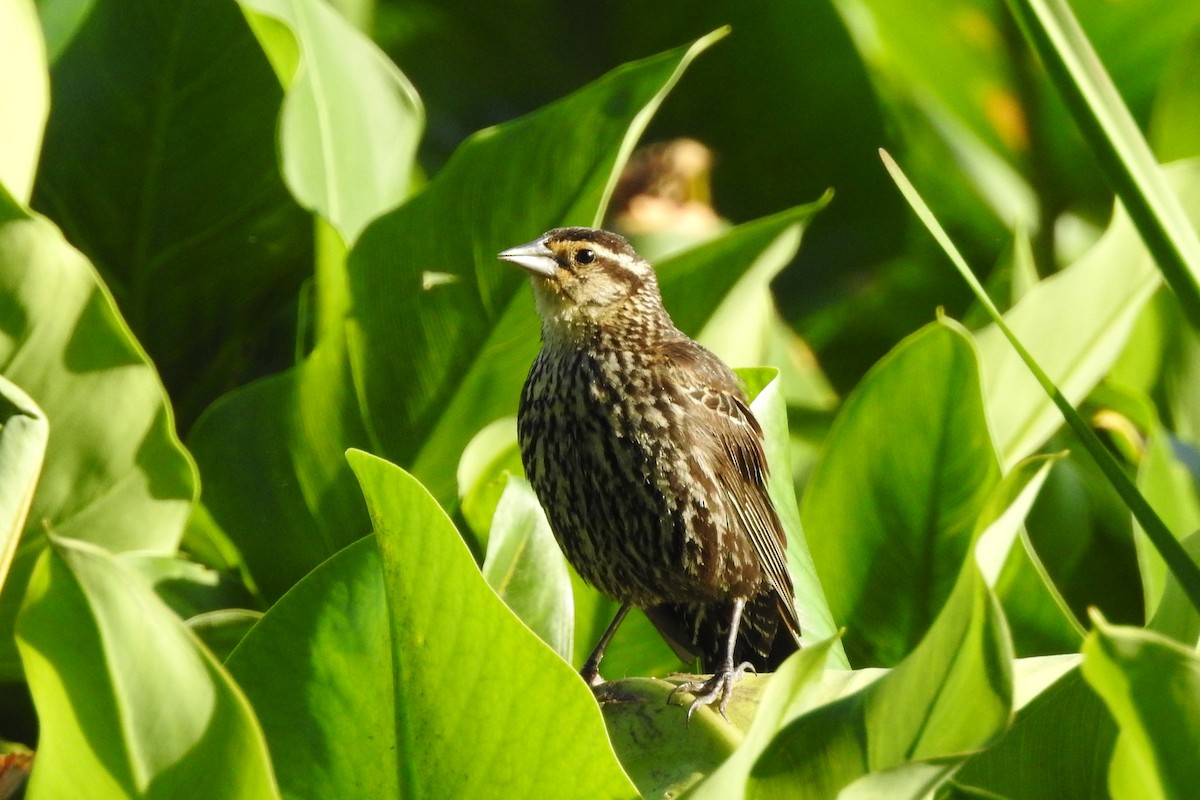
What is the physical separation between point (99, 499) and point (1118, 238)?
1517 millimetres

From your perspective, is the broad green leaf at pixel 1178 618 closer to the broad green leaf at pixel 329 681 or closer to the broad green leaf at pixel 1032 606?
the broad green leaf at pixel 1032 606

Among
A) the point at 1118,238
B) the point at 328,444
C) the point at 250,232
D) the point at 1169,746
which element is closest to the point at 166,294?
the point at 250,232

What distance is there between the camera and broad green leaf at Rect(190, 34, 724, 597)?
7.13 feet

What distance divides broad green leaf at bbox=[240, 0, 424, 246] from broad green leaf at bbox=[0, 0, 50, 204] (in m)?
0.30

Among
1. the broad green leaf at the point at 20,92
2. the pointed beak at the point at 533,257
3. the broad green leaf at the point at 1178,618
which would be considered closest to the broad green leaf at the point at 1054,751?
the broad green leaf at the point at 1178,618

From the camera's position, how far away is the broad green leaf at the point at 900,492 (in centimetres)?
208

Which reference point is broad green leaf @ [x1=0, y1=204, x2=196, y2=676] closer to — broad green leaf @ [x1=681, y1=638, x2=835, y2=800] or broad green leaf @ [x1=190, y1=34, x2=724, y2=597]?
broad green leaf @ [x1=190, y1=34, x2=724, y2=597]

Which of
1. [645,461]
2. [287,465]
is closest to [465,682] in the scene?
[287,465]

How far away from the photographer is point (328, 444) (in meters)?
2.20

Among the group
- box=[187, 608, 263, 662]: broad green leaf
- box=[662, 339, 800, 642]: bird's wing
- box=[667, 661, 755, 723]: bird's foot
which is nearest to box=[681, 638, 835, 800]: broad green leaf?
box=[667, 661, 755, 723]: bird's foot

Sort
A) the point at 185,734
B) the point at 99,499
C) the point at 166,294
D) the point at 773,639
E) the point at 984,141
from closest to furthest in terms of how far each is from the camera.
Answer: the point at 185,734 < the point at 99,499 < the point at 166,294 < the point at 773,639 < the point at 984,141

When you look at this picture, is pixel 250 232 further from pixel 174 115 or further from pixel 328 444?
pixel 328 444

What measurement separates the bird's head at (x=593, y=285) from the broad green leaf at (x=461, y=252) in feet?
0.53

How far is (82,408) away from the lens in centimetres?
189
